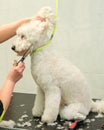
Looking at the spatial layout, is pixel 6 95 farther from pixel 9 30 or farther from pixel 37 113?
pixel 9 30

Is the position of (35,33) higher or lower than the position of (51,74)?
higher

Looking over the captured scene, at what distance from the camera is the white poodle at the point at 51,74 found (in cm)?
108

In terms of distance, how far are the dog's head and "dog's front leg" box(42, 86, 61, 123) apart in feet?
0.57

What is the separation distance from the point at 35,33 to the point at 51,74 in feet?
0.53

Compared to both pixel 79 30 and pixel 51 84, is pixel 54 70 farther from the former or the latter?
A: pixel 79 30

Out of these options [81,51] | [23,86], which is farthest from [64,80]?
[23,86]

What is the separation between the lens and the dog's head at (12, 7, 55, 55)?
3.47 feet

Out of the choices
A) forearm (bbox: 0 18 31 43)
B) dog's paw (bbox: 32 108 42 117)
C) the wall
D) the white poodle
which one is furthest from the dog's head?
the wall

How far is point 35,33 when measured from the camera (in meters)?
1.05

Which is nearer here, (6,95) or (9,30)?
(6,95)

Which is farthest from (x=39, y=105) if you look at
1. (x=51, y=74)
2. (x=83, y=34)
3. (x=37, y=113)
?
(x=83, y=34)

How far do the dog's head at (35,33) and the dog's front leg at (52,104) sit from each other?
17 cm

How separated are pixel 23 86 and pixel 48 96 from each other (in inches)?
28.1

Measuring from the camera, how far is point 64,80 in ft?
3.61
